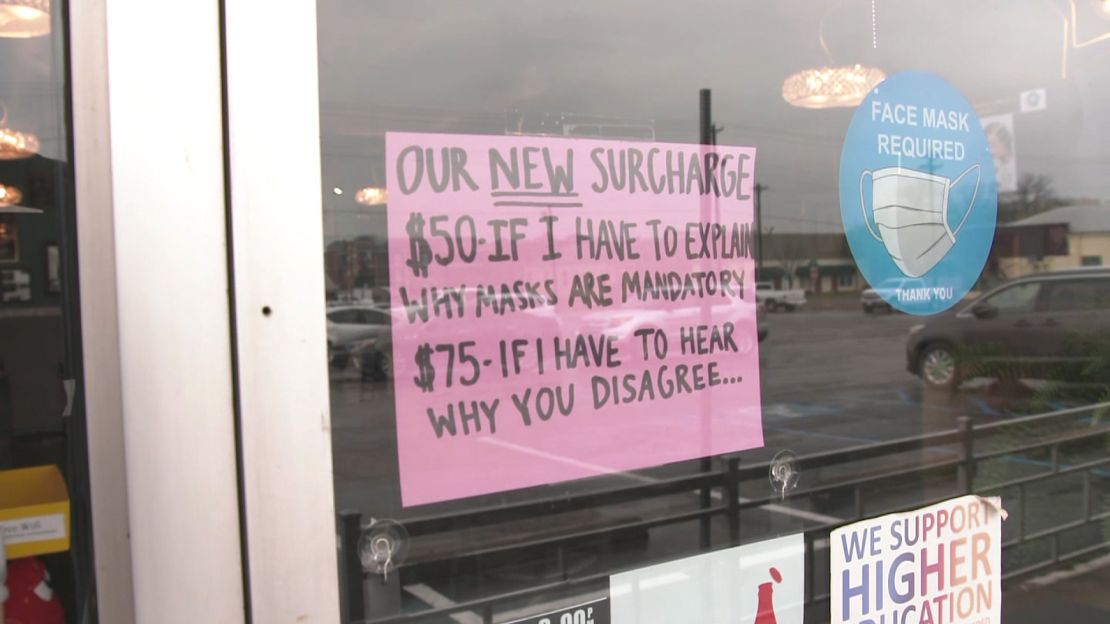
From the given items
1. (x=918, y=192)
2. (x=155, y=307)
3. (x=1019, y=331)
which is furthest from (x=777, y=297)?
(x=155, y=307)

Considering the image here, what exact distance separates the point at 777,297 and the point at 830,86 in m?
0.51

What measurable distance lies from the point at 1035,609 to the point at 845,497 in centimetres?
80

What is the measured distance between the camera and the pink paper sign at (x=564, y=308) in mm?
1350

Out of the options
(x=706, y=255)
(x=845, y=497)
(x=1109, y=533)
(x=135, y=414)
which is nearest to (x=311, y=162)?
(x=135, y=414)

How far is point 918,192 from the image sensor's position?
1.96 m

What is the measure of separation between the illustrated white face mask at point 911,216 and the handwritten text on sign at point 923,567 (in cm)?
58

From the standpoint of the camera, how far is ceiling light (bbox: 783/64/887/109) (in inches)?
72.2

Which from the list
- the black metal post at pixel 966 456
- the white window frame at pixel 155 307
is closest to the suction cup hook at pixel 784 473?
the black metal post at pixel 966 456

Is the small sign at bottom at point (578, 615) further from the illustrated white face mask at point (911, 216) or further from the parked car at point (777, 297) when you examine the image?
the illustrated white face mask at point (911, 216)

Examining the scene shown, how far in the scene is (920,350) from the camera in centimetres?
202

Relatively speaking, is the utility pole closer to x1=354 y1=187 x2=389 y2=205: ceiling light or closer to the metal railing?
the metal railing

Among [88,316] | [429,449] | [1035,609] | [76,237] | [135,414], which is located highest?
[76,237]

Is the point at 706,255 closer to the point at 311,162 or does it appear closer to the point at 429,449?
the point at 429,449

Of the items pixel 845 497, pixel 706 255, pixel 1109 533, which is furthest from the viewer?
pixel 1109 533
